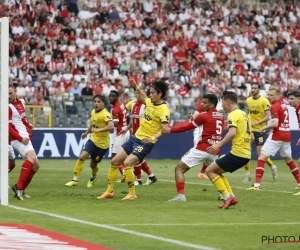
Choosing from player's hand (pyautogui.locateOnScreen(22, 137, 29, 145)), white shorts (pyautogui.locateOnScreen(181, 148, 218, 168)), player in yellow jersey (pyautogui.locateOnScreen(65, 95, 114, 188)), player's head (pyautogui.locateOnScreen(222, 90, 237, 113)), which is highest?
player's head (pyautogui.locateOnScreen(222, 90, 237, 113))

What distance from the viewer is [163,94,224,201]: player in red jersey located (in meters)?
15.9

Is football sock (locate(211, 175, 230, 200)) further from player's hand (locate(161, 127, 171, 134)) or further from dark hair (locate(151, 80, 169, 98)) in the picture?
dark hair (locate(151, 80, 169, 98))

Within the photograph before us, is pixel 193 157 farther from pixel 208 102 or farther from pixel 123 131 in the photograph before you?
pixel 123 131

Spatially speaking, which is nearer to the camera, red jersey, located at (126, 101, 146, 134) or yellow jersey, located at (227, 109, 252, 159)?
yellow jersey, located at (227, 109, 252, 159)

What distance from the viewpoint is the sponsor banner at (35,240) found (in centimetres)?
992

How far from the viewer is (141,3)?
4169 centimetres

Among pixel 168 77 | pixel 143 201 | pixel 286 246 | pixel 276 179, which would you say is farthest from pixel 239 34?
pixel 286 246

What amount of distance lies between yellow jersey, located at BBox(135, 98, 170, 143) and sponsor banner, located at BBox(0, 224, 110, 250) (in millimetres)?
5241

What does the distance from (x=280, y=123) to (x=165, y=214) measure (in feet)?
21.8

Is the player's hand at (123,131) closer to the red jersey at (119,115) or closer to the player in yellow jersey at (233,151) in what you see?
the red jersey at (119,115)

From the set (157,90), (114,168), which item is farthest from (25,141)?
(157,90)

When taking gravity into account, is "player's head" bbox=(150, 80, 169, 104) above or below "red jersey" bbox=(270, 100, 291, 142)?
Result: above

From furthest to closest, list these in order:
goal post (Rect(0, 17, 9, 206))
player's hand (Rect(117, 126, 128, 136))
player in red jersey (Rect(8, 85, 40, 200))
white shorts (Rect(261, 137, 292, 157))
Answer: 1. player's hand (Rect(117, 126, 128, 136))
2. white shorts (Rect(261, 137, 292, 157))
3. player in red jersey (Rect(8, 85, 40, 200))
4. goal post (Rect(0, 17, 9, 206))


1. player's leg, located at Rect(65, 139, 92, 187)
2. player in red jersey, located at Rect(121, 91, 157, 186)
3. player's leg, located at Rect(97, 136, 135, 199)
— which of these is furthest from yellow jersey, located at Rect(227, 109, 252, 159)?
player's leg, located at Rect(65, 139, 92, 187)
